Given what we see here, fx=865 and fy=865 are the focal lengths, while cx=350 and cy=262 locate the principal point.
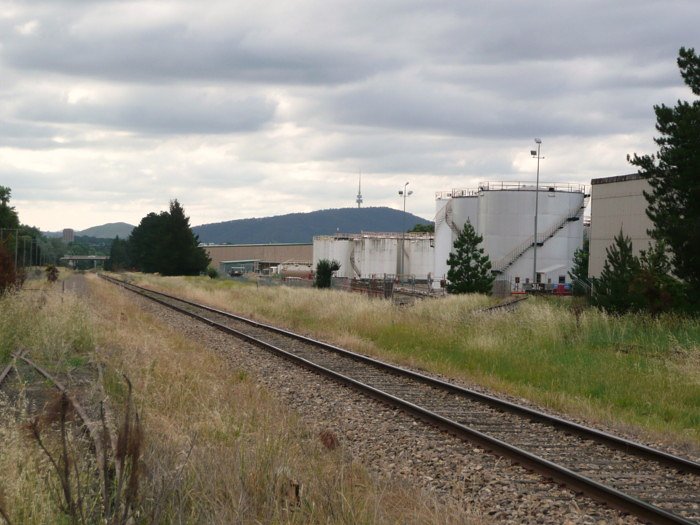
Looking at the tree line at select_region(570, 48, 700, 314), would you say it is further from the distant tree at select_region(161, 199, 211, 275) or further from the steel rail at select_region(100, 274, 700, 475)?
the distant tree at select_region(161, 199, 211, 275)

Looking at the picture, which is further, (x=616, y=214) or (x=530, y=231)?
(x=530, y=231)

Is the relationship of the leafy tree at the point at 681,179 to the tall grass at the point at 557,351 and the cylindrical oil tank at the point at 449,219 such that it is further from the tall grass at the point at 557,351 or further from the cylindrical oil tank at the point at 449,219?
the cylindrical oil tank at the point at 449,219

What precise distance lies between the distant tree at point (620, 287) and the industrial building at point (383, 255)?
6451 centimetres

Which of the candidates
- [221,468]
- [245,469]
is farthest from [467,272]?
[221,468]

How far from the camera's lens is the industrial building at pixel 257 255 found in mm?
169500

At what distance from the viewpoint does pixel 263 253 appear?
603 ft

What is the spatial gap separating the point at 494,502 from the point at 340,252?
97.4m

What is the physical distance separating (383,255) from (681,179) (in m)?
72.1

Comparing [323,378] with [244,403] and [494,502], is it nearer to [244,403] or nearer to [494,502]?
[244,403]

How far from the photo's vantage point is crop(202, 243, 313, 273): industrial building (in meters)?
170

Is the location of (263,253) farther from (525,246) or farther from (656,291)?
(656,291)

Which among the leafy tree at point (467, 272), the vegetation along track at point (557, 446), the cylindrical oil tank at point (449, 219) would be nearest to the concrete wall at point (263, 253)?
the cylindrical oil tank at point (449, 219)

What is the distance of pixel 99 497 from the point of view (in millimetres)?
6227

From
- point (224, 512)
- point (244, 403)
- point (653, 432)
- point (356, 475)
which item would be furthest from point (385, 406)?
point (224, 512)
